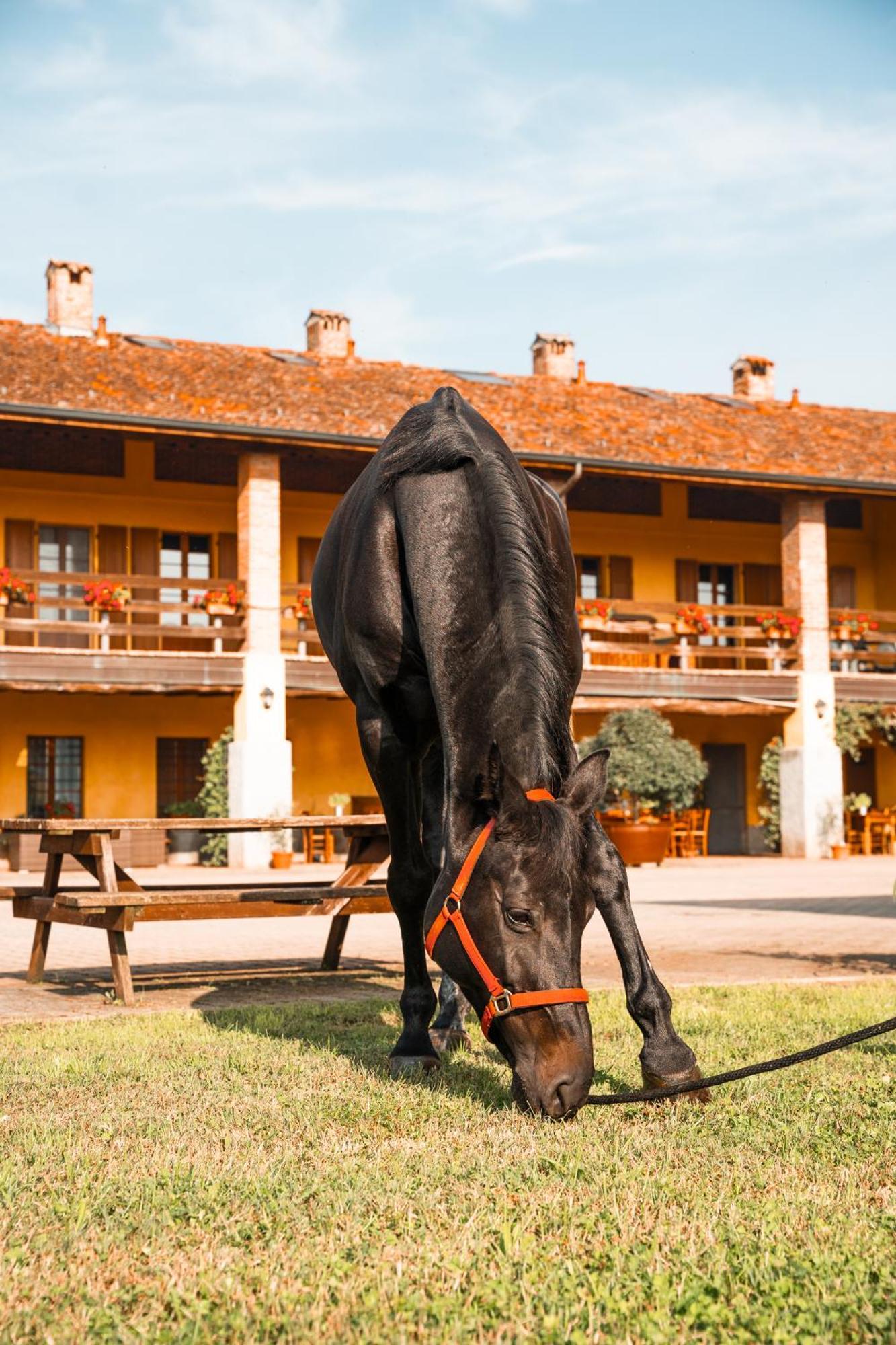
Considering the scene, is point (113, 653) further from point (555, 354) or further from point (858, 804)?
point (555, 354)

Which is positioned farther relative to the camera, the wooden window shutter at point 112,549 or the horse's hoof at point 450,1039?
the wooden window shutter at point 112,549

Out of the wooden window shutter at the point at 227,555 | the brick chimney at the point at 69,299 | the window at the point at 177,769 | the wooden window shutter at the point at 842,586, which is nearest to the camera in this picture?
the window at the point at 177,769

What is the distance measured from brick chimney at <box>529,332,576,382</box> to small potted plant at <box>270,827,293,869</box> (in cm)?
1294

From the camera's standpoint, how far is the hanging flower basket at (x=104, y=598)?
21969mm

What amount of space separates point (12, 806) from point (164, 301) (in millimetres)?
8749

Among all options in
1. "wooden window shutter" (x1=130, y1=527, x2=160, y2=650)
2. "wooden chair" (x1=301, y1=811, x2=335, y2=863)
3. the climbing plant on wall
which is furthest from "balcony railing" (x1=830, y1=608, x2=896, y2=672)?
"wooden window shutter" (x1=130, y1=527, x2=160, y2=650)

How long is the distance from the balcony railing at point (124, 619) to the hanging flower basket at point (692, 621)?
7.64m

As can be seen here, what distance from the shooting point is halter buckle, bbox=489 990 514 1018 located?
10.9 ft

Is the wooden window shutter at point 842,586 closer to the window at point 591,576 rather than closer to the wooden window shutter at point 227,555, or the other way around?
the window at point 591,576

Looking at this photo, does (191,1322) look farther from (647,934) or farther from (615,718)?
(615,718)

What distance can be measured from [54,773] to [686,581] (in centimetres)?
1261

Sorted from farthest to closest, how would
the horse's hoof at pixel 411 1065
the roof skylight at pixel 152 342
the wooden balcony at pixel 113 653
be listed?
the roof skylight at pixel 152 342 → the wooden balcony at pixel 113 653 → the horse's hoof at pixel 411 1065

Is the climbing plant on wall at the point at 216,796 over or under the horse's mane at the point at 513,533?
under

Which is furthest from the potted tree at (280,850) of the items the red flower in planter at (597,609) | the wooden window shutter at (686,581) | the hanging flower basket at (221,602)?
the wooden window shutter at (686,581)
